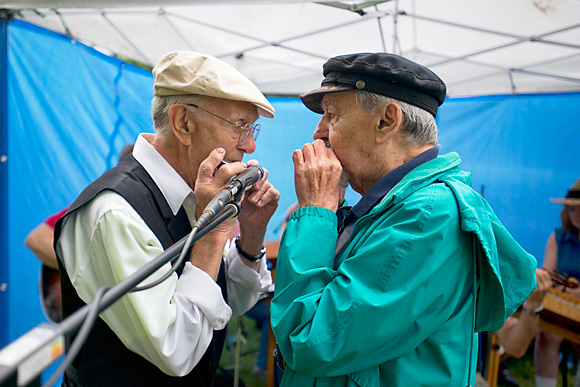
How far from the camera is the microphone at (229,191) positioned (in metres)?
0.94

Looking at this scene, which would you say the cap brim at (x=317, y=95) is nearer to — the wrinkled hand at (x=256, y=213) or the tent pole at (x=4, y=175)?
the wrinkled hand at (x=256, y=213)

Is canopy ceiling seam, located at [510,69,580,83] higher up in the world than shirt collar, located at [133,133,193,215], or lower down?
lower down

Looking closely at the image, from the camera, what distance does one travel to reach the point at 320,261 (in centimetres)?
117

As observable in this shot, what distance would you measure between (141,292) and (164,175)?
21.2 inches

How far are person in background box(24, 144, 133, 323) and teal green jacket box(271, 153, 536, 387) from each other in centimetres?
222

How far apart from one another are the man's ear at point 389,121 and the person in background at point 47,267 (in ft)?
7.90

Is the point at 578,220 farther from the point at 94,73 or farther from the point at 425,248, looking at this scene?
the point at 94,73

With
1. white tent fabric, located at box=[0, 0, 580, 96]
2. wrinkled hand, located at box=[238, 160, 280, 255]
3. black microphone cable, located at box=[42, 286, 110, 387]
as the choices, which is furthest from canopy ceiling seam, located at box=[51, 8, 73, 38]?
black microphone cable, located at box=[42, 286, 110, 387]

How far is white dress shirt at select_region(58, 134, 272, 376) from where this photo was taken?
1195mm

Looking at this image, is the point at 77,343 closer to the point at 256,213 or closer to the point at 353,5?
the point at 256,213

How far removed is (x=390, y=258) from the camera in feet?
3.51

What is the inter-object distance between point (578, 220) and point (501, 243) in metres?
3.77

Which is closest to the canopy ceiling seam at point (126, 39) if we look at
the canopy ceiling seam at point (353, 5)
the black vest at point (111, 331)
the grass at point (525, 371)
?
the canopy ceiling seam at point (353, 5)

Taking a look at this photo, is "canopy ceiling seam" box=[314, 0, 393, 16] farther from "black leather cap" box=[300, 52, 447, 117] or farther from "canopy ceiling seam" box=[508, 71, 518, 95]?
"canopy ceiling seam" box=[508, 71, 518, 95]
